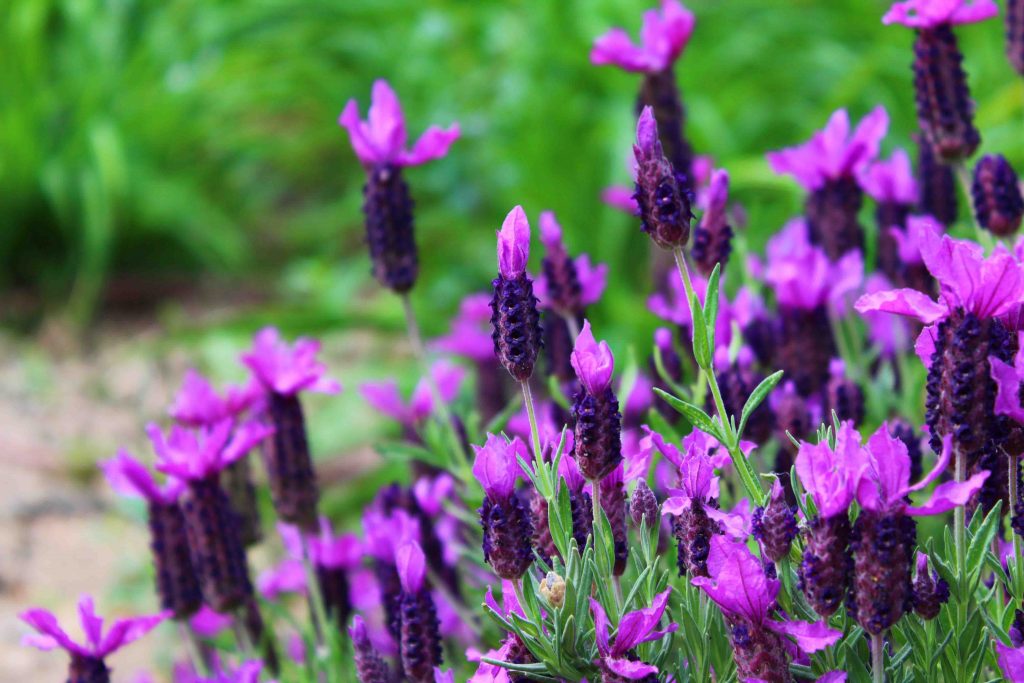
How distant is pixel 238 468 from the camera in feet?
5.60

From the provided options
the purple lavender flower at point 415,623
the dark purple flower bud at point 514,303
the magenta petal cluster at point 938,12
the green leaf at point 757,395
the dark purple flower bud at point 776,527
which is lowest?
the purple lavender flower at point 415,623

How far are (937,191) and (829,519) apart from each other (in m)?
1.03

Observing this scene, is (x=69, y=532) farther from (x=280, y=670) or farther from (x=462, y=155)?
(x=462, y=155)

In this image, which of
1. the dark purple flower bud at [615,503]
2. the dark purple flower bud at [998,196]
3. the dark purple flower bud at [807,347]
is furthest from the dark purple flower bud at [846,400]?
the dark purple flower bud at [615,503]

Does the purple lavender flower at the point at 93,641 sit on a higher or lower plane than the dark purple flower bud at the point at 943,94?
lower

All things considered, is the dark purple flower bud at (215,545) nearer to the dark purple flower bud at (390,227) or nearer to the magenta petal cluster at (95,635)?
the magenta petal cluster at (95,635)

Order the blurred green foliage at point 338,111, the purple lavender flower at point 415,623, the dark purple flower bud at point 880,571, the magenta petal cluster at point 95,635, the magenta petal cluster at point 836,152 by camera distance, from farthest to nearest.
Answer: the blurred green foliage at point 338,111
the magenta petal cluster at point 836,152
the magenta petal cluster at point 95,635
the purple lavender flower at point 415,623
the dark purple flower bud at point 880,571

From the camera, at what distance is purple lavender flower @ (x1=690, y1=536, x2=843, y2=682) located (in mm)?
858

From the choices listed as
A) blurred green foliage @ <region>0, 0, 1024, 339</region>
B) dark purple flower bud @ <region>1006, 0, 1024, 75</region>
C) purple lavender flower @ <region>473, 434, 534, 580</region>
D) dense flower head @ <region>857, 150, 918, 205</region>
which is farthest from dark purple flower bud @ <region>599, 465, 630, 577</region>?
blurred green foliage @ <region>0, 0, 1024, 339</region>

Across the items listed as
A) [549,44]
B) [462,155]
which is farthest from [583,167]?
[462,155]

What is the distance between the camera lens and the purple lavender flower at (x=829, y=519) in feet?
2.75

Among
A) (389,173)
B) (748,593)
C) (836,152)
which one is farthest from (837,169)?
(748,593)

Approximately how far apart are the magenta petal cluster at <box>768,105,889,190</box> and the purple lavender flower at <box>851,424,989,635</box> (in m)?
0.84

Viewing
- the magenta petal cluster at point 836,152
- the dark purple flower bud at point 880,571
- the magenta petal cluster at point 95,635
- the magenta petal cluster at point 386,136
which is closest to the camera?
the dark purple flower bud at point 880,571
